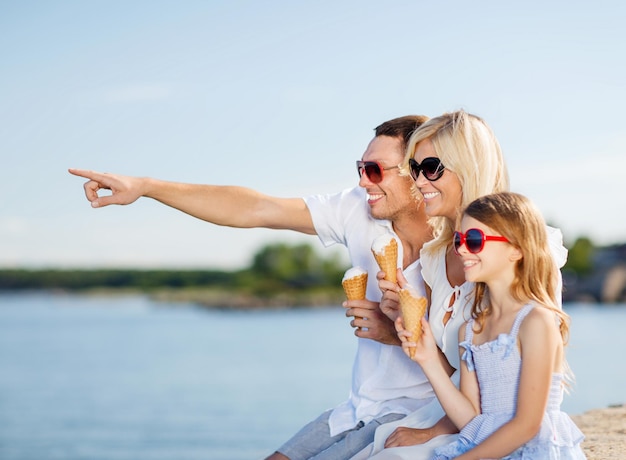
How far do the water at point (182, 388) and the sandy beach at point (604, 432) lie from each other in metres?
12.1

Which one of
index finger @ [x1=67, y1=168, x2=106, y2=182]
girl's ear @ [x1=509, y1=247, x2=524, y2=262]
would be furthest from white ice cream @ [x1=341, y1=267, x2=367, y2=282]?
index finger @ [x1=67, y1=168, x2=106, y2=182]

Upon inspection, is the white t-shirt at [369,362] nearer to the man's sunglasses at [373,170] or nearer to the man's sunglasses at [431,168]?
the man's sunglasses at [373,170]

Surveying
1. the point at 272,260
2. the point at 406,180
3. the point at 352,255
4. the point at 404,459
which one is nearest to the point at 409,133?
the point at 406,180

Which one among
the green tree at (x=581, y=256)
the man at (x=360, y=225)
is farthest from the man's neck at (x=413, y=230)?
the green tree at (x=581, y=256)

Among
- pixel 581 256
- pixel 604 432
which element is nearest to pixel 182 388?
pixel 604 432

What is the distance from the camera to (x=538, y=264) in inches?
126

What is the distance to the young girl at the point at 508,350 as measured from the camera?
303cm

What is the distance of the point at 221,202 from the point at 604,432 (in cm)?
299

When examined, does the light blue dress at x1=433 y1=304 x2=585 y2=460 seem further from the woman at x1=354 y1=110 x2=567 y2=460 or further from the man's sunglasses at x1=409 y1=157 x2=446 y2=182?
the man's sunglasses at x1=409 y1=157 x2=446 y2=182

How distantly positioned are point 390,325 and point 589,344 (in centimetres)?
4224

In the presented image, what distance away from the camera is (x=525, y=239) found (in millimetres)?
3160

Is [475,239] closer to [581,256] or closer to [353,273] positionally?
[353,273]

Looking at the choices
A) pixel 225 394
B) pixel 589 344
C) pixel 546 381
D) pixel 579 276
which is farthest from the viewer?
pixel 579 276

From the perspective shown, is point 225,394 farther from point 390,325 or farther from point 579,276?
point 579,276
